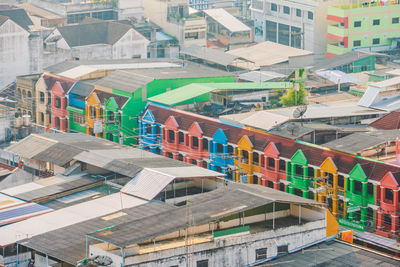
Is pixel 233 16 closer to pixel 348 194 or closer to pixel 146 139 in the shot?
pixel 146 139

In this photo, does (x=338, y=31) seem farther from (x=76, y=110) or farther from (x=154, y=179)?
(x=154, y=179)

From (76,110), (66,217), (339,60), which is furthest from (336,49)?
(66,217)

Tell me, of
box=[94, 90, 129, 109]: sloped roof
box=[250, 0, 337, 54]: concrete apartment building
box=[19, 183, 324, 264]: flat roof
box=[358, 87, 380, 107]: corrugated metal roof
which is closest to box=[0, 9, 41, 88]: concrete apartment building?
box=[94, 90, 129, 109]: sloped roof

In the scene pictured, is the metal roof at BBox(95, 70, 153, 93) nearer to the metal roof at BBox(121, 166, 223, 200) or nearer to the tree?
the tree

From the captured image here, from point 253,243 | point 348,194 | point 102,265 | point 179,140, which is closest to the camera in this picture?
point 102,265

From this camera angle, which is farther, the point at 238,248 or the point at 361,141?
the point at 361,141

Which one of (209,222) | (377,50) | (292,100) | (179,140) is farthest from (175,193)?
(377,50)

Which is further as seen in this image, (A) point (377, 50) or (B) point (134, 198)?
(A) point (377, 50)
